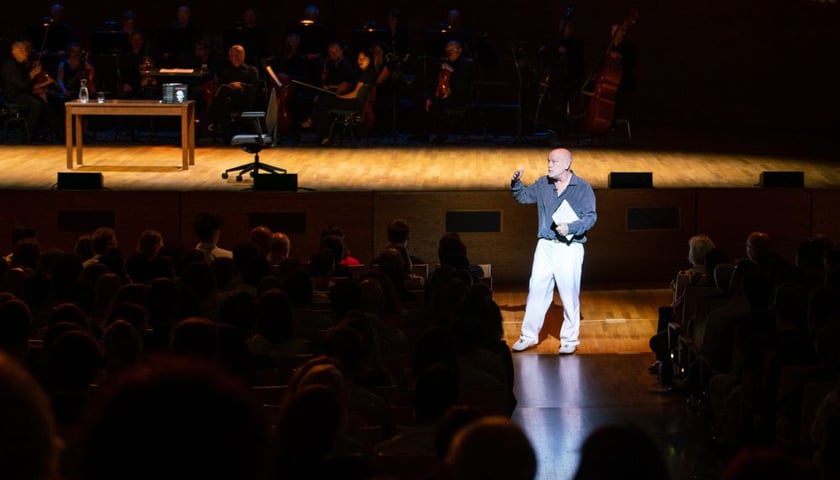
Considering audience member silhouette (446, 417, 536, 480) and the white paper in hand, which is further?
the white paper in hand

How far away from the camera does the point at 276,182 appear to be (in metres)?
10.1

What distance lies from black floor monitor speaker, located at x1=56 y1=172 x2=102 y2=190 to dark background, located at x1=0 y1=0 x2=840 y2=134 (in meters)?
5.76

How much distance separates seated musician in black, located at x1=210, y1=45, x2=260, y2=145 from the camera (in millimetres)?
13242

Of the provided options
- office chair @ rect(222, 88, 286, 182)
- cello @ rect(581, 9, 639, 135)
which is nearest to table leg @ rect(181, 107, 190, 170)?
office chair @ rect(222, 88, 286, 182)

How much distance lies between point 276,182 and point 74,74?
15.7 ft

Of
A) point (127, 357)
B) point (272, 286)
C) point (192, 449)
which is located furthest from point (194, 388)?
point (272, 286)

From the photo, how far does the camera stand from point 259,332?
519cm

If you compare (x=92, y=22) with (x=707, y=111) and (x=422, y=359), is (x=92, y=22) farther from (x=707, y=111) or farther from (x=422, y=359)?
(x=422, y=359)

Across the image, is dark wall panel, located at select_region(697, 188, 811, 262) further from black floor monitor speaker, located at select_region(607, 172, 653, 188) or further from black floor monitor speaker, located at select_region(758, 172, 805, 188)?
black floor monitor speaker, located at select_region(607, 172, 653, 188)

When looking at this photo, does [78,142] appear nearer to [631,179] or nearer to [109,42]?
[109,42]

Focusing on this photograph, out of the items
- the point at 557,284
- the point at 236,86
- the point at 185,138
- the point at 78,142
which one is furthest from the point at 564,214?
the point at 236,86

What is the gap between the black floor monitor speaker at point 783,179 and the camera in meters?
10.4

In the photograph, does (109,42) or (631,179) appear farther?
(109,42)

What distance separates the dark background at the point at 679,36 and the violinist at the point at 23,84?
194cm
